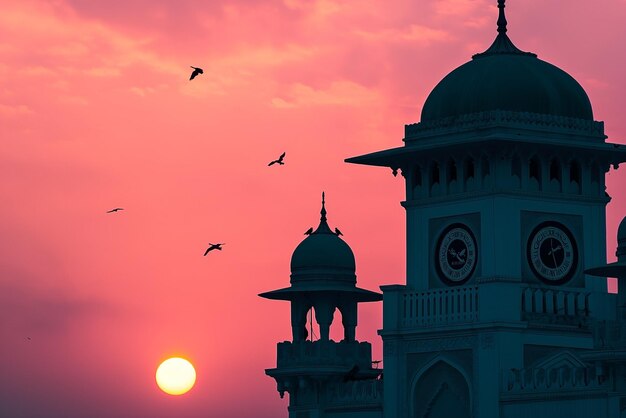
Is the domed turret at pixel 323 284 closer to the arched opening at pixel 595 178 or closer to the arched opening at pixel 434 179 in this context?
the arched opening at pixel 434 179

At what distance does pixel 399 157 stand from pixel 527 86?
540 cm

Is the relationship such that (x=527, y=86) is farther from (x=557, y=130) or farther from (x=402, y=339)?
(x=402, y=339)

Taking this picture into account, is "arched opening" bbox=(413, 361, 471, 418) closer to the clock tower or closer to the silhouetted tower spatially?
the clock tower

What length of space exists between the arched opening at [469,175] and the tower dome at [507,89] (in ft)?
5.54

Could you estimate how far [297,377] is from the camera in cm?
9250

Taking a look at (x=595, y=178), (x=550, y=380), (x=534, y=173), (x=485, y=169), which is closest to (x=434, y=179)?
(x=485, y=169)

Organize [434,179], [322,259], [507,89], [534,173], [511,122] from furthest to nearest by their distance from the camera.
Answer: [322,259] < [434,179] < [534,173] < [507,89] < [511,122]

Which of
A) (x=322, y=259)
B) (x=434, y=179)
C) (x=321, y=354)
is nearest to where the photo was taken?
(x=434, y=179)

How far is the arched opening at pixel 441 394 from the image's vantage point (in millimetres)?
86750

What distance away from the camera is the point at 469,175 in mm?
88312

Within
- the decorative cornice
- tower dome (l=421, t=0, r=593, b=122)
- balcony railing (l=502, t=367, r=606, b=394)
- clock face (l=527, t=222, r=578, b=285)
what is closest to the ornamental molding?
balcony railing (l=502, t=367, r=606, b=394)

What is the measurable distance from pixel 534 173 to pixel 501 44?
4971mm

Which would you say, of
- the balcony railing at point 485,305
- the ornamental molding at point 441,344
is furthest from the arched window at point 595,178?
the ornamental molding at point 441,344

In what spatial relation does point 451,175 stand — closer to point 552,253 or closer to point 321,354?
point 552,253
